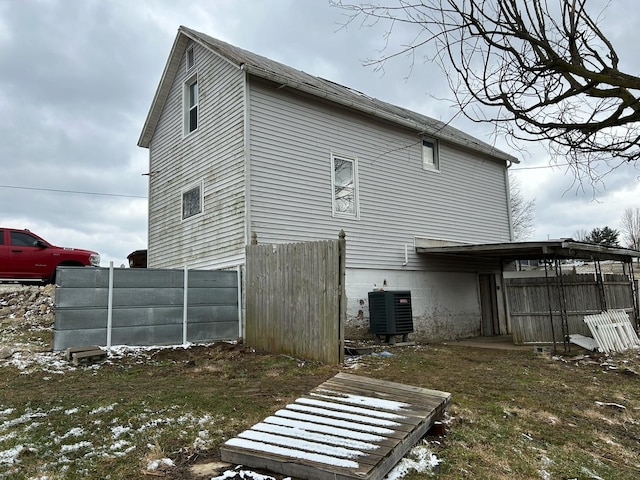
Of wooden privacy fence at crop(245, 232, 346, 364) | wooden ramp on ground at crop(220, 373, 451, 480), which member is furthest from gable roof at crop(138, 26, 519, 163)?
wooden ramp on ground at crop(220, 373, 451, 480)

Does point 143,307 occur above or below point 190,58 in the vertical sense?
below

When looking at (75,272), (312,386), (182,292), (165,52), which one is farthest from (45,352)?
(165,52)

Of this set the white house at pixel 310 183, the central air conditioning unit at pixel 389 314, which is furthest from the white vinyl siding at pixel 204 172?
the central air conditioning unit at pixel 389 314

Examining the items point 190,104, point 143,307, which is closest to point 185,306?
point 143,307

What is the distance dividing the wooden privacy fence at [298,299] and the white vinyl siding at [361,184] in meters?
1.25

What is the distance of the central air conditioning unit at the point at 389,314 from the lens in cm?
1005

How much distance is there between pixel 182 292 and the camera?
28.6 ft

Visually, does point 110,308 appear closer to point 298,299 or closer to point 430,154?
point 298,299

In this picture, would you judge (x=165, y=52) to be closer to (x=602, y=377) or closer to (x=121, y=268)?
(x=121, y=268)

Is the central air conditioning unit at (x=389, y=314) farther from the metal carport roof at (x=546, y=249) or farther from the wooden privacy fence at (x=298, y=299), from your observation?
the wooden privacy fence at (x=298, y=299)

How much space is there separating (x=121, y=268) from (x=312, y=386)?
14.5 feet

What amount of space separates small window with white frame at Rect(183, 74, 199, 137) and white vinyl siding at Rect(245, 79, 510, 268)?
2897mm

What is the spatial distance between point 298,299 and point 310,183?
3.70 meters

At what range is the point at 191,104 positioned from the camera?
12.4 meters
